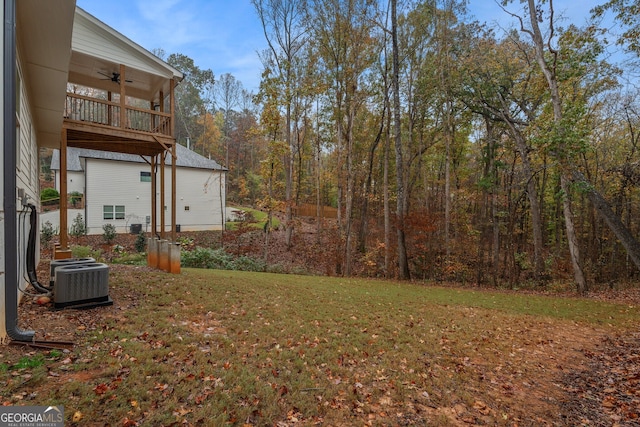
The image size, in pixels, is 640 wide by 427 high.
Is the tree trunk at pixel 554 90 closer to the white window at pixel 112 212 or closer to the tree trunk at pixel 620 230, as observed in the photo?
the tree trunk at pixel 620 230

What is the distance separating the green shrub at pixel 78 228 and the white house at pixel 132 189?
1.69 ft

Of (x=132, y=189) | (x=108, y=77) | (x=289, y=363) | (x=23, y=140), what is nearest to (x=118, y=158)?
(x=132, y=189)

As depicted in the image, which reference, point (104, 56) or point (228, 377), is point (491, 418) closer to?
point (228, 377)

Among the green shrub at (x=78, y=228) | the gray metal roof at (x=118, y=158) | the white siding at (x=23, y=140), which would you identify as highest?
the gray metal roof at (x=118, y=158)

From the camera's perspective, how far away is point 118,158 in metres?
17.8

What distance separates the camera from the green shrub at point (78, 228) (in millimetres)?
15088

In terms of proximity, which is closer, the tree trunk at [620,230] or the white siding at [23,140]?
the white siding at [23,140]

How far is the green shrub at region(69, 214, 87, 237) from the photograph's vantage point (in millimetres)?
15088

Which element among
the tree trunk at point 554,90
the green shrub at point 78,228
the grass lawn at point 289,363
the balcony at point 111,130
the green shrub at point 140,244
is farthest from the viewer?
the green shrub at point 78,228

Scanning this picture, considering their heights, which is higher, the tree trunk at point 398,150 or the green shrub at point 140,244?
the tree trunk at point 398,150

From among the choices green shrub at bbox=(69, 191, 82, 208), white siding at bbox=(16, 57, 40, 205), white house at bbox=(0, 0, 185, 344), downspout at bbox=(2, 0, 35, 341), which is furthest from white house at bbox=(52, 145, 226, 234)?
downspout at bbox=(2, 0, 35, 341)

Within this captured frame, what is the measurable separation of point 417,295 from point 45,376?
812 cm

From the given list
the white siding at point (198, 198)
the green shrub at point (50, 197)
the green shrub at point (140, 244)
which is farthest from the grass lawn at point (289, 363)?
the green shrub at point (50, 197)

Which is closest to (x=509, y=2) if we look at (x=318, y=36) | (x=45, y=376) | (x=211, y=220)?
(x=318, y=36)
